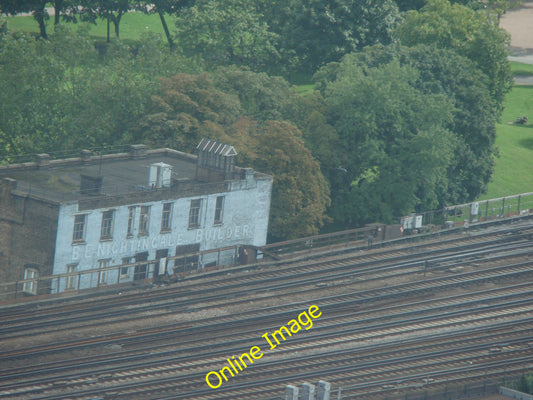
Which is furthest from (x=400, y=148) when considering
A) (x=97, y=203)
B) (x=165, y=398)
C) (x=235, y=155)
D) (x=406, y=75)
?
(x=165, y=398)

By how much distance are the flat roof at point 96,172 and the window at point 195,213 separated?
2.31 m

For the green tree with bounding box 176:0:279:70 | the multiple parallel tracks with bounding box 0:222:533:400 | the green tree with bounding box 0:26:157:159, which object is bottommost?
the multiple parallel tracks with bounding box 0:222:533:400

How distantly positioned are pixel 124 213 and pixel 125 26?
248ft

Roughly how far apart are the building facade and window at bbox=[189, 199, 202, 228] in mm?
71

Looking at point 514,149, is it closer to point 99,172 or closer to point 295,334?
point 99,172

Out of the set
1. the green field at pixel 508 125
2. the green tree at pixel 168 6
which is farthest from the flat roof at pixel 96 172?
the green tree at pixel 168 6

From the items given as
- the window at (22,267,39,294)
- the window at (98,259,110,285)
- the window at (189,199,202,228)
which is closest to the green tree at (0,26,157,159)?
the window at (189,199,202,228)

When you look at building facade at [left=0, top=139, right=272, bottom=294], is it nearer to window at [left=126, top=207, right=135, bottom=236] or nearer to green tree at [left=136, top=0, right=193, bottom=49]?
window at [left=126, top=207, right=135, bottom=236]

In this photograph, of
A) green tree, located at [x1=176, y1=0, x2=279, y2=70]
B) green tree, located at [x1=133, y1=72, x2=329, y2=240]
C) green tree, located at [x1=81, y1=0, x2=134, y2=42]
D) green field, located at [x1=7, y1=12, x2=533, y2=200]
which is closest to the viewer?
green tree, located at [x1=133, y1=72, x2=329, y2=240]

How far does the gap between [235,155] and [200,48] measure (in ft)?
122

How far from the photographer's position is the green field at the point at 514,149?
108069 millimetres

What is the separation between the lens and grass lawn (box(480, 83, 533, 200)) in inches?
4254

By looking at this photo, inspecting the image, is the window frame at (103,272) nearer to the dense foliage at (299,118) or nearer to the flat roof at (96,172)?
the flat roof at (96,172)

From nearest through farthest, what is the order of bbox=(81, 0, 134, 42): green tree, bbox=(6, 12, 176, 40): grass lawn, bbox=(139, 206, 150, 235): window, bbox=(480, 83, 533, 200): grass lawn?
bbox=(139, 206, 150, 235): window < bbox=(480, 83, 533, 200): grass lawn < bbox=(81, 0, 134, 42): green tree < bbox=(6, 12, 176, 40): grass lawn
